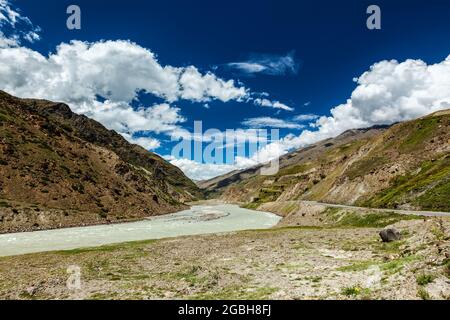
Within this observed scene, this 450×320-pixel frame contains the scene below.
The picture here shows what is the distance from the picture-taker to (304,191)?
18812 cm

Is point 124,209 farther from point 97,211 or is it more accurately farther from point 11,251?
point 11,251

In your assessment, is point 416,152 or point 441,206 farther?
point 416,152

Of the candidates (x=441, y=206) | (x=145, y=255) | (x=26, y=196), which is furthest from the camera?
(x=26, y=196)

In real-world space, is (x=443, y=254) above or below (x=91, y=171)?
below

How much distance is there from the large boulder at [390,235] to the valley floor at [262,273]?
1.14 meters

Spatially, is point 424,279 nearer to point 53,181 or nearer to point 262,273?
point 262,273

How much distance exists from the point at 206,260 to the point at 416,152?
4021 inches

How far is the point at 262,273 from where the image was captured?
27.1 m

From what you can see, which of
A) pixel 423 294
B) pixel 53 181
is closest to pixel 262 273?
pixel 423 294

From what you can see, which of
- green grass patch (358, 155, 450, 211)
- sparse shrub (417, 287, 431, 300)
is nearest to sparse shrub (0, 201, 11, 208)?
green grass patch (358, 155, 450, 211)

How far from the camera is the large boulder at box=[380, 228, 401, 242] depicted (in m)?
36.8

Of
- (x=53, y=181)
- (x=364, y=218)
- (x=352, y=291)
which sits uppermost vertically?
(x=53, y=181)

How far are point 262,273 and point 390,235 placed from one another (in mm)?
17452

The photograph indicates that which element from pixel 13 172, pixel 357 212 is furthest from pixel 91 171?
pixel 357 212
